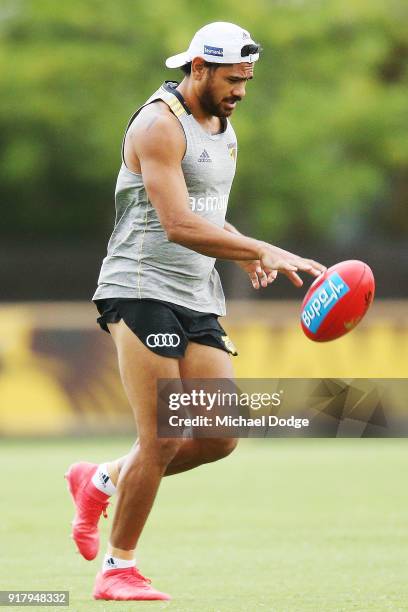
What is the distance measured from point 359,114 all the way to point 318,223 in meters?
1.93

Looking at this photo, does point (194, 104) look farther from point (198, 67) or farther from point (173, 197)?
point (173, 197)

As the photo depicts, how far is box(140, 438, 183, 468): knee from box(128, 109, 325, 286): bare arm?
867 millimetres

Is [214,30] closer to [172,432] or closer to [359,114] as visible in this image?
[172,432]

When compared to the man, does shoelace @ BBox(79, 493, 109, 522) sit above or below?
below

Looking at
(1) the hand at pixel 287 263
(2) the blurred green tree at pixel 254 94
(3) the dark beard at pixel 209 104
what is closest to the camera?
(1) the hand at pixel 287 263

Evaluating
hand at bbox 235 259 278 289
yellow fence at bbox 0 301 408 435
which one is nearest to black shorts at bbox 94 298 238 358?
hand at bbox 235 259 278 289

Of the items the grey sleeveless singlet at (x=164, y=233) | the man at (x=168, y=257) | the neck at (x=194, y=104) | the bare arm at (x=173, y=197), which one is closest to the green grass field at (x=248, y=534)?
the man at (x=168, y=257)

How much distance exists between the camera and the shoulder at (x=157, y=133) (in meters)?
6.32

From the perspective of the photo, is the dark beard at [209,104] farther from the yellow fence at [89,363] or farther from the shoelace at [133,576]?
the yellow fence at [89,363]

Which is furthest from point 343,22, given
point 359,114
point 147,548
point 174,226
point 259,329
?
point 174,226

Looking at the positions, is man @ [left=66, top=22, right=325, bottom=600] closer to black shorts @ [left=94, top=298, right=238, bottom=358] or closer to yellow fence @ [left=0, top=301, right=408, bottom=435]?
black shorts @ [left=94, top=298, right=238, bottom=358]

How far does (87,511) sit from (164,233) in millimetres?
1500

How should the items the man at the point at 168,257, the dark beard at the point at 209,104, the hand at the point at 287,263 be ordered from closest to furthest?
the hand at the point at 287,263 → the man at the point at 168,257 → the dark beard at the point at 209,104

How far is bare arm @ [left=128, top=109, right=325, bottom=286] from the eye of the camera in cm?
621
